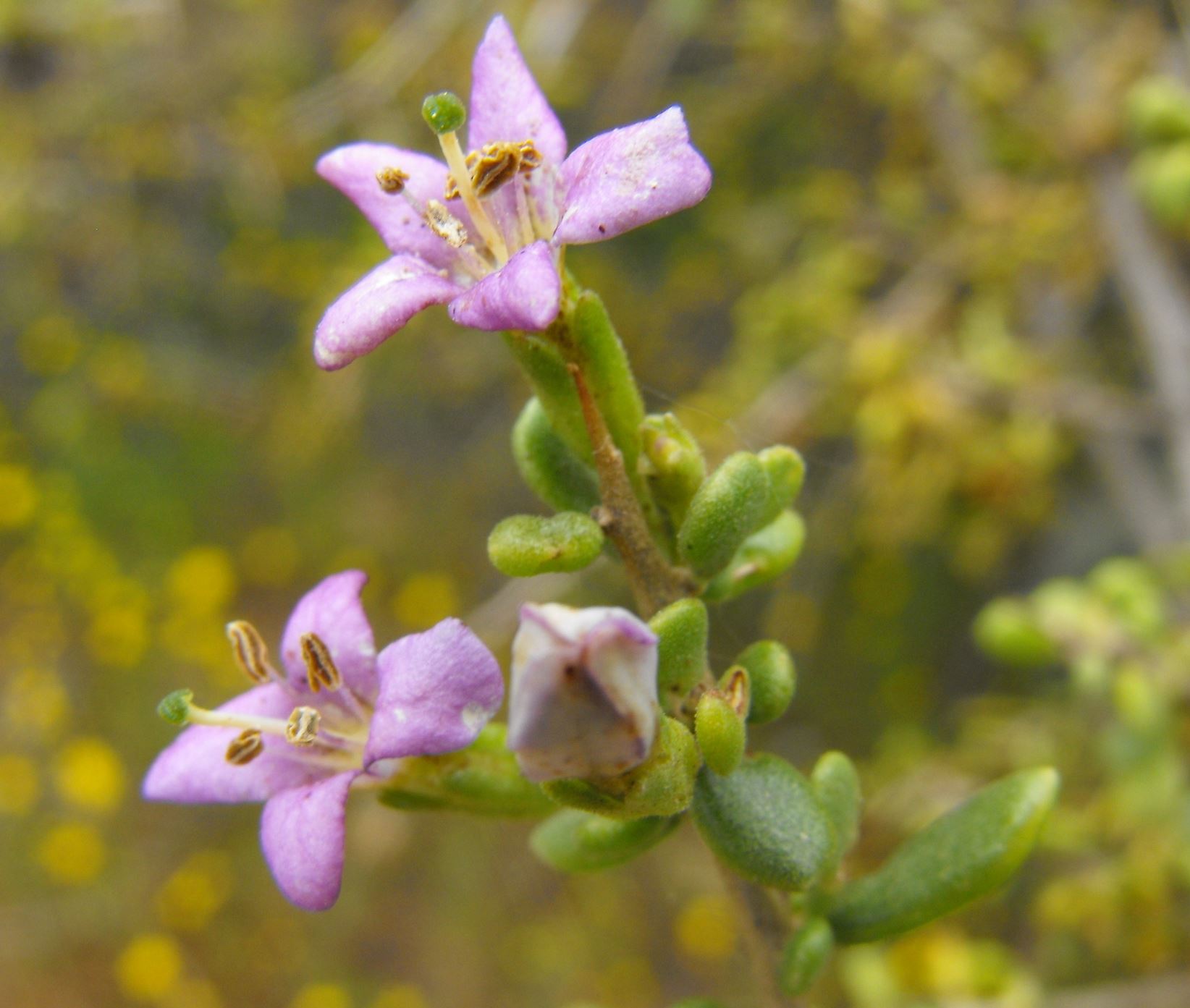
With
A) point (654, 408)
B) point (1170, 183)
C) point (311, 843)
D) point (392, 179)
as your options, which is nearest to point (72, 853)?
point (654, 408)

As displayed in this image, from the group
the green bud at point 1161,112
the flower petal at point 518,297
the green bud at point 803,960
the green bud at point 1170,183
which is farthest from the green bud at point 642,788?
the green bud at point 1161,112

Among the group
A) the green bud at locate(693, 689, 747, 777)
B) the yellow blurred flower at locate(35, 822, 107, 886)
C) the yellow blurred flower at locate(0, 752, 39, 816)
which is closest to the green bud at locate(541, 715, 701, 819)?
the green bud at locate(693, 689, 747, 777)

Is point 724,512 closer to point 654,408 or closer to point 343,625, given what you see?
point 343,625

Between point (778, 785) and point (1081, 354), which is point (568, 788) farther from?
point (1081, 354)

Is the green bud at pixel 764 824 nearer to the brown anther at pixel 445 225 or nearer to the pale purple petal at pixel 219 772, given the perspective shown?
the pale purple petal at pixel 219 772

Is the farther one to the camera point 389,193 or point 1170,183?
point 1170,183

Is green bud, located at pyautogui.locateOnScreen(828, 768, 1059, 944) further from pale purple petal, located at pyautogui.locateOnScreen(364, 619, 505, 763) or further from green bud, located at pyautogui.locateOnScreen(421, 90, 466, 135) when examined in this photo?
green bud, located at pyautogui.locateOnScreen(421, 90, 466, 135)

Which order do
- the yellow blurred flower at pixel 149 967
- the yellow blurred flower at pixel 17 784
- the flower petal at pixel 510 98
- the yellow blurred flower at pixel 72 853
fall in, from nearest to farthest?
the flower petal at pixel 510 98
the yellow blurred flower at pixel 149 967
the yellow blurred flower at pixel 72 853
the yellow blurred flower at pixel 17 784
